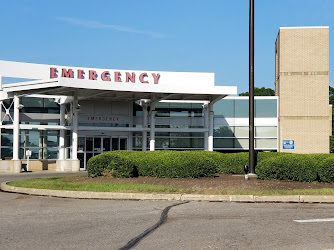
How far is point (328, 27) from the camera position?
37750 millimetres

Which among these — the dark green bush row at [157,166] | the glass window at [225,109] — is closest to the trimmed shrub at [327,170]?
the dark green bush row at [157,166]

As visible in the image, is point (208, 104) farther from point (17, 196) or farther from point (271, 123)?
point (17, 196)

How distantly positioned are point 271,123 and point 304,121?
2.64 metres

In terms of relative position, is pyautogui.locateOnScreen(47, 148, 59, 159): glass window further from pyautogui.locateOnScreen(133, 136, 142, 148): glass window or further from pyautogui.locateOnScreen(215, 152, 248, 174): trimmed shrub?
pyautogui.locateOnScreen(215, 152, 248, 174): trimmed shrub

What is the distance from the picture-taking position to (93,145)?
1315 inches

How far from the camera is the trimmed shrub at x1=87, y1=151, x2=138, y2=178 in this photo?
61.2 feet

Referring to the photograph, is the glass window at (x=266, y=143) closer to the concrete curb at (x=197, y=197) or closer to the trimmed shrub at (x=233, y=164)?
the trimmed shrub at (x=233, y=164)

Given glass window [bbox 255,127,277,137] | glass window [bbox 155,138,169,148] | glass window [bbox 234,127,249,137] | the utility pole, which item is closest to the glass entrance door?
glass window [bbox 155,138,169,148]

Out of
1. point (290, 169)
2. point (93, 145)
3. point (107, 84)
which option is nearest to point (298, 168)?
point (290, 169)

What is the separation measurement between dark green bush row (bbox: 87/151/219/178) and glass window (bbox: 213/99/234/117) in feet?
59.3

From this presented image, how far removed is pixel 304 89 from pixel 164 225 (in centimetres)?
3109

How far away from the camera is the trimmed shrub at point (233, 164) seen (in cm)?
2166

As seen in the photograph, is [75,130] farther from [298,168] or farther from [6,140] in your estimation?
[298,168]

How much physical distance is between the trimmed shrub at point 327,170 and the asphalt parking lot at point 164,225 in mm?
4546
